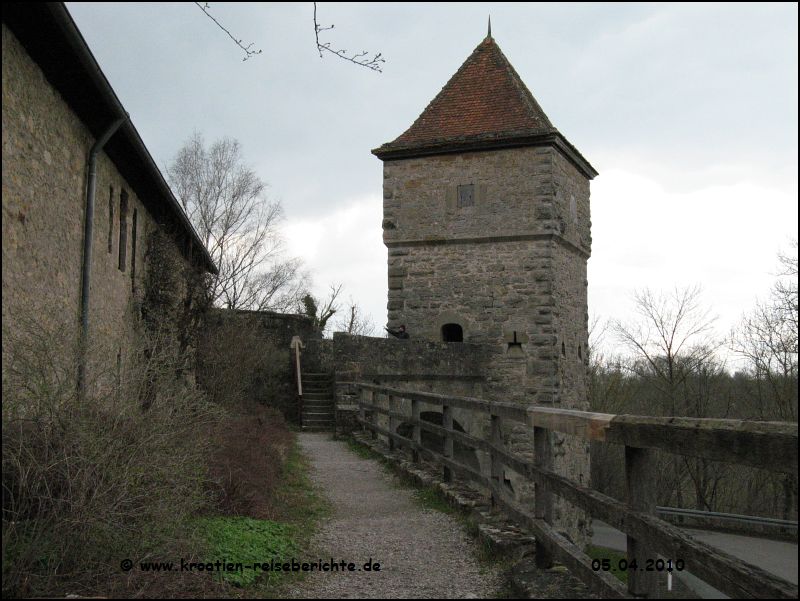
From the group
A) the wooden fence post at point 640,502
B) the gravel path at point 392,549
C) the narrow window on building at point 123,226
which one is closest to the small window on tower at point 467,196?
the narrow window on building at point 123,226

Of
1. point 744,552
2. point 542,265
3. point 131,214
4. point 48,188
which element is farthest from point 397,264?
point 48,188

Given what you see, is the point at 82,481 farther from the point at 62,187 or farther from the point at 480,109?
the point at 480,109

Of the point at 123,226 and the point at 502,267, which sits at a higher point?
the point at 502,267

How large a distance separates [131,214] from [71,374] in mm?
7563

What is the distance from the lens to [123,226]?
37.9ft

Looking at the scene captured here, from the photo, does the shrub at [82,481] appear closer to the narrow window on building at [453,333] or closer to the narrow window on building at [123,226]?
the narrow window on building at [123,226]

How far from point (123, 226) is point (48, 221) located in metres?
4.05

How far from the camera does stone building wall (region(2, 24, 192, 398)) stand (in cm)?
636

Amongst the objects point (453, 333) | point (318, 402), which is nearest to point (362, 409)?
point (318, 402)

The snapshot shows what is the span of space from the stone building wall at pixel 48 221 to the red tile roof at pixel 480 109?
10247 millimetres

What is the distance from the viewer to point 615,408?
33.1 meters

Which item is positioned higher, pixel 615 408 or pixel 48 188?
pixel 48 188

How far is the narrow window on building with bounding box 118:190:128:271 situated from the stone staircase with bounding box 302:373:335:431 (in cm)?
671

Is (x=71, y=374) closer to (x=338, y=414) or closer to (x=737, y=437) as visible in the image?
(x=737, y=437)
